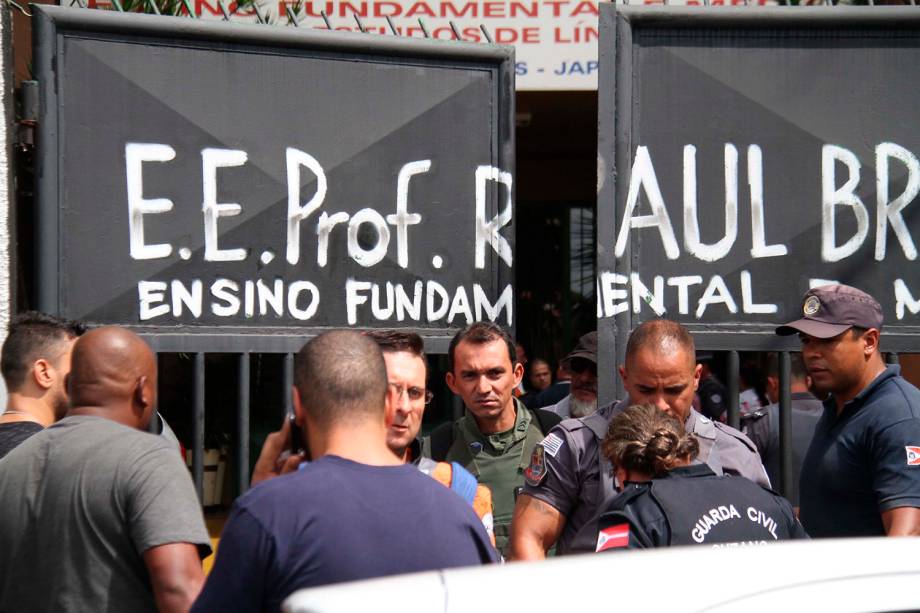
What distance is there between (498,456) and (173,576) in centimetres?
159

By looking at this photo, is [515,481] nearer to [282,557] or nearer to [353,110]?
[353,110]

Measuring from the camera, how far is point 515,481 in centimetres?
417

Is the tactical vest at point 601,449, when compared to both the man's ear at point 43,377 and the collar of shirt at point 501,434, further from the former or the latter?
the man's ear at point 43,377

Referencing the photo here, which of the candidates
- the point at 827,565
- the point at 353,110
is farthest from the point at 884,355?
the point at 827,565

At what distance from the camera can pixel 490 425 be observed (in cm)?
421

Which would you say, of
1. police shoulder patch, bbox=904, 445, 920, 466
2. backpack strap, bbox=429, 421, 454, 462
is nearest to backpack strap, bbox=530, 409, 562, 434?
backpack strap, bbox=429, 421, 454, 462

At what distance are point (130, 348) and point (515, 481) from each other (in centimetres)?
158

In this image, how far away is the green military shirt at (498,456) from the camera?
415 centimetres

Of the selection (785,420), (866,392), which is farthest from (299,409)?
(785,420)

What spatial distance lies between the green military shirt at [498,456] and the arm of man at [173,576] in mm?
1438

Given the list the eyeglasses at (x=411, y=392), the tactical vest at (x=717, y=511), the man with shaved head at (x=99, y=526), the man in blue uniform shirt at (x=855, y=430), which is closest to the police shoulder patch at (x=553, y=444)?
the eyeglasses at (x=411, y=392)

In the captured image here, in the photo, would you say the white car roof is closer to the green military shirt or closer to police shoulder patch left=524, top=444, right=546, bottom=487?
police shoulder patch left=524, top=444, right=546, bottom=487

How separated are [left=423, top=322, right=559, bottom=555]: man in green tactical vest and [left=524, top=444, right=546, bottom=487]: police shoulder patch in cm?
50

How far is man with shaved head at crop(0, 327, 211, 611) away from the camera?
2.89m
